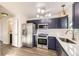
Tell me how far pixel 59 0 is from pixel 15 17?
27.6 inches

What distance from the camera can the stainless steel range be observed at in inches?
66.3

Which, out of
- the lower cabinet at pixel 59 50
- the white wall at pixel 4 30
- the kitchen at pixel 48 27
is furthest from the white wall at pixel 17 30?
the lower cabinet at pixel 59 50

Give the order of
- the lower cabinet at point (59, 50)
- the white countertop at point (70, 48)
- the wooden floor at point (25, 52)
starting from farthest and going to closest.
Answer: the wooden floor at point (25, 52), the lower cabinet at point (59, 50), the white countertop at point (70, 48)

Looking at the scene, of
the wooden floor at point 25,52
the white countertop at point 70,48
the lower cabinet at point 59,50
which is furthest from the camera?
the wooden floor at point 25,52

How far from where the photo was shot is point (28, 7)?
5.48 ft

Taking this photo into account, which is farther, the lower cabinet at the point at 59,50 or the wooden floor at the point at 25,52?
the wooden floor at the point at 25,52

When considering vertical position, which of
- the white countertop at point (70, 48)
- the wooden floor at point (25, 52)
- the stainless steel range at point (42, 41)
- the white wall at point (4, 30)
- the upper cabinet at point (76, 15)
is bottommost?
the wooden floor at point (25, 52)

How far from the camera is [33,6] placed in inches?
65.4

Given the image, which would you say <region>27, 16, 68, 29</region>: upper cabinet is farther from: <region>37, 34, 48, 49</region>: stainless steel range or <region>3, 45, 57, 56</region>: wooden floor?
<region>3, 45, 57, 56</region>: wooden floor

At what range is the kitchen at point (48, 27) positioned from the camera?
5.32 ft

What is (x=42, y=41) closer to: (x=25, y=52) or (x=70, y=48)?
(x=25, y=52)

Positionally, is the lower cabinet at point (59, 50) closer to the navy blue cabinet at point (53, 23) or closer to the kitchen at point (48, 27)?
the kitchen at point (48, 27)

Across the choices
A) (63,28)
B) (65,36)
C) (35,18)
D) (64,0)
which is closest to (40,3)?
(35,18)

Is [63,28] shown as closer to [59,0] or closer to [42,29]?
[42,29]
